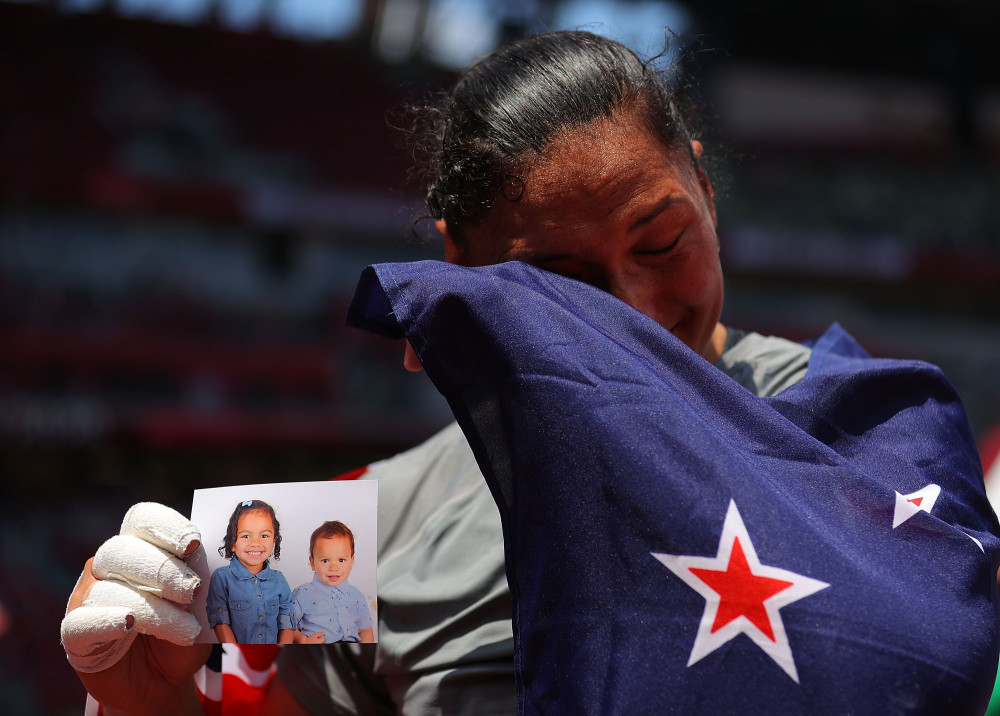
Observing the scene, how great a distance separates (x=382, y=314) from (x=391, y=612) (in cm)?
26

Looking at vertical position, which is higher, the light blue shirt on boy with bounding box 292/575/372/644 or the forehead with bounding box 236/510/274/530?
the forehead with bounding box 236/510/274/530

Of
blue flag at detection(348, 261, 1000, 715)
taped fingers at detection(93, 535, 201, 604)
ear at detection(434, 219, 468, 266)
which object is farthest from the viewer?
ear at detection(434, 219, 468, 266)

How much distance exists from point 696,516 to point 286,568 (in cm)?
28

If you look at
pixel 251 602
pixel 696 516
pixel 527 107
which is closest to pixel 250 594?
pixel 251 602

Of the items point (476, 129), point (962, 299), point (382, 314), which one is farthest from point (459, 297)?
point (962, 299)

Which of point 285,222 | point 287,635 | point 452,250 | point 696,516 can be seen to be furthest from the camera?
point 285,222

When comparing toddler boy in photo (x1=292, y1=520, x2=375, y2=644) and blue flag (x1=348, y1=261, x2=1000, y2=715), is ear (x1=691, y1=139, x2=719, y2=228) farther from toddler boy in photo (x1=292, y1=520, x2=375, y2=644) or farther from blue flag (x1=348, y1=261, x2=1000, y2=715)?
toddler boy in photo (x1=292, y1=520, x2=375, y2=644)

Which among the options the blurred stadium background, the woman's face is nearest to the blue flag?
the woman's face

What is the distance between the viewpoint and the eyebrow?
2.12ft

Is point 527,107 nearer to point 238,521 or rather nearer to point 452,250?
point 452,250

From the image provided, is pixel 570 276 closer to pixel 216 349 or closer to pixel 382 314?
pixel 382 314

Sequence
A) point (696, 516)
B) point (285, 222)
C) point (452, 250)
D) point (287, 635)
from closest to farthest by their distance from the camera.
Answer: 1. point (696, 516)
2. point (287, 635)
3. point (452, 250)
4. point (285, 222)

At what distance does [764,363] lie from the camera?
783 mm

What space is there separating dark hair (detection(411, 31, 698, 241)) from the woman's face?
0.05 feet
